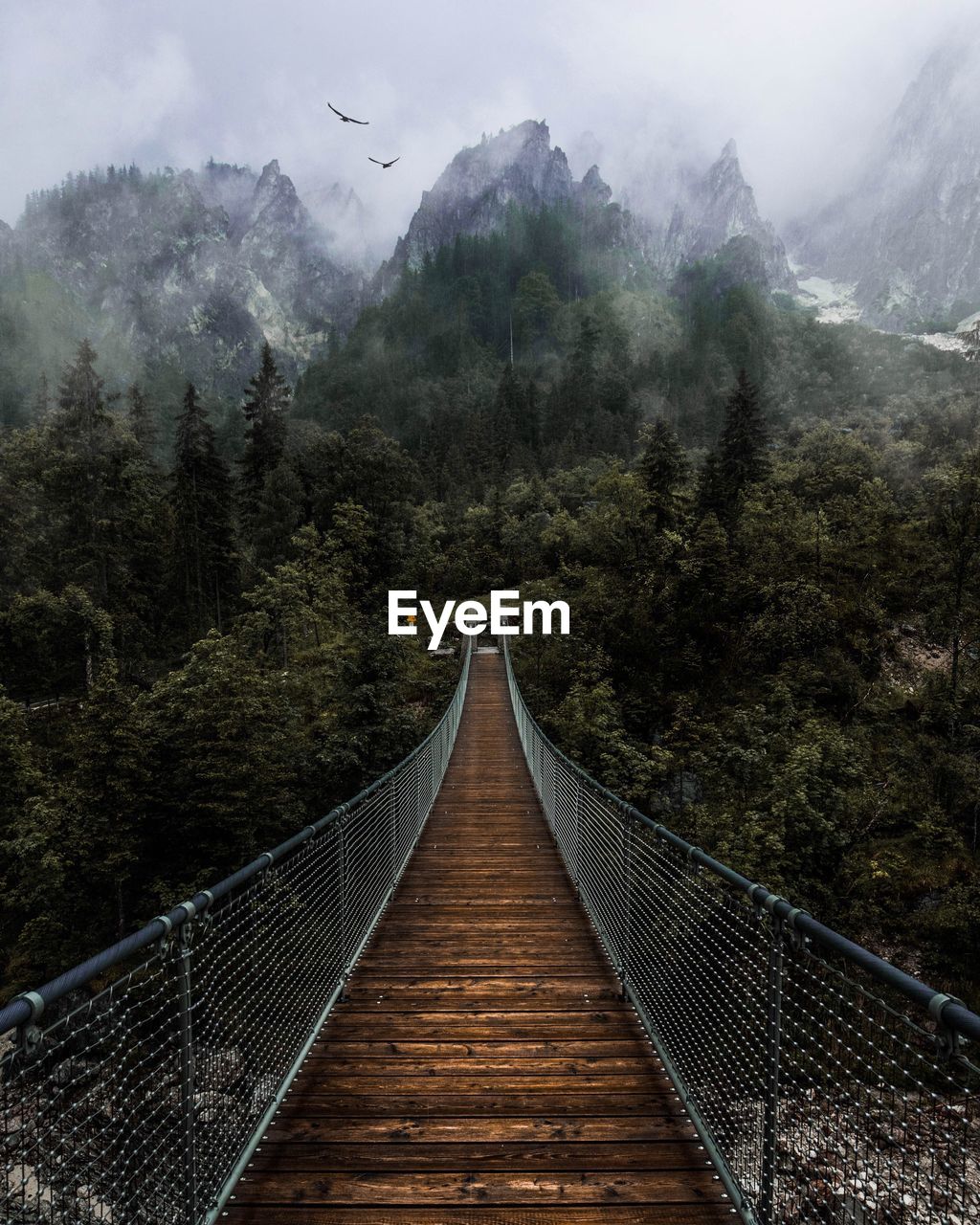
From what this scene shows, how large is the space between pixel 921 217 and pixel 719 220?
3202 cm

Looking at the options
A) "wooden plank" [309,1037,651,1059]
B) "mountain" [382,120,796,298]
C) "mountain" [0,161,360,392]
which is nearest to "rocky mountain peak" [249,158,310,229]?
"mountain" [0,161,360,392]

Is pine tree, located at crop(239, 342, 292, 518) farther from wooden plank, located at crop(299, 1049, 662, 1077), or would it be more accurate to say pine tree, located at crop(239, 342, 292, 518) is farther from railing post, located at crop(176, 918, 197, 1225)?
railing post, located at crop(176, 918, 197, 1225)

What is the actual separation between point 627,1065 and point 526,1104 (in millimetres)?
584

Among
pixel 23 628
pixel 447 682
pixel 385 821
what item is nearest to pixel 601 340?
pixel 447 682

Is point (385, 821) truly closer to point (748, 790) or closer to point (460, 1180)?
point (460, 1180)

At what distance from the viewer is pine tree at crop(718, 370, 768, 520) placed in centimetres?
2273

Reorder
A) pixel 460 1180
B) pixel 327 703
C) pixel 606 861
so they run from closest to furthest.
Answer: pixel 460 1180 → pixel 606 861 → pixel 327 703

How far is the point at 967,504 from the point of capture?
14.0 m

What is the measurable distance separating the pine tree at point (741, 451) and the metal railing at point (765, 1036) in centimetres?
1948

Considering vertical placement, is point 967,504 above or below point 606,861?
above

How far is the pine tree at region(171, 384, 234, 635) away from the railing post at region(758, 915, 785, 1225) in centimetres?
2680

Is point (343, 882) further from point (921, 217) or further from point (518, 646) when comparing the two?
point (921, 217)

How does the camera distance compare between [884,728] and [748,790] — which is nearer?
[748,790]

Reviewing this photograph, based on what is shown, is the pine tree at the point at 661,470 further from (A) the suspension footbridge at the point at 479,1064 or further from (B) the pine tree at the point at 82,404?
(B) the pine tree at the point at 82,404
